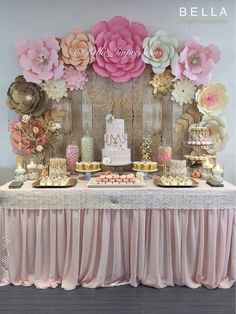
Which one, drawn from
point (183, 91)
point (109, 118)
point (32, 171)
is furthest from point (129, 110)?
point (32, 171)

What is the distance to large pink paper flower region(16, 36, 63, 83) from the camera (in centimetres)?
268

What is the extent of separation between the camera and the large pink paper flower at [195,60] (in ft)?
8.81

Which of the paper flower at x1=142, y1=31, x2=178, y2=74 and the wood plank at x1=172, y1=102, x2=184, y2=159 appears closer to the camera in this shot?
the paper flower at x1=142, y1=31, x2=178, y2=74

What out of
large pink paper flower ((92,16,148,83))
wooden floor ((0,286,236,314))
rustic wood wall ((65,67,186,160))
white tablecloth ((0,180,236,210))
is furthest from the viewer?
rustic wood wall ((65,67,186,160))

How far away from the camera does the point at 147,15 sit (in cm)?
275

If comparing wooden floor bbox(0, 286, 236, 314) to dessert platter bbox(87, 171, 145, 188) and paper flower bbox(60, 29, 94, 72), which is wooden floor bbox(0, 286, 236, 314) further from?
paper flower bbox(60, 29, 94, 72)

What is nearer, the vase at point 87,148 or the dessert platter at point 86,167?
the dessert platter at point 86,167

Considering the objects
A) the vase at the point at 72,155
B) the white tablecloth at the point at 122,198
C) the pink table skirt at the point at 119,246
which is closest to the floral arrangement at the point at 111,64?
the vase at the point at 72,155

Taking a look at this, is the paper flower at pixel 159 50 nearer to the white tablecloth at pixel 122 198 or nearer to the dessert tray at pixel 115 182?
the dessert tray at pixel 115 182

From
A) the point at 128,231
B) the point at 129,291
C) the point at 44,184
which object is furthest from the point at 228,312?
the point at 44,184

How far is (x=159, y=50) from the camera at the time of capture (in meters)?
2.69

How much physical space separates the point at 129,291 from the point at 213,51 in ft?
6.56

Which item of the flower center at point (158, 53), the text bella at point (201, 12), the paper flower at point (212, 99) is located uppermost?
the text bella at point (201, 12)

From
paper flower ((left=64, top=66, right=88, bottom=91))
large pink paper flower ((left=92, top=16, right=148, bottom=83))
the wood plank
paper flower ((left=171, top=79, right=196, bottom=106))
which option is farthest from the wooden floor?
large pink paper flower ((left=92, top=16, right=148, bottom=83))
